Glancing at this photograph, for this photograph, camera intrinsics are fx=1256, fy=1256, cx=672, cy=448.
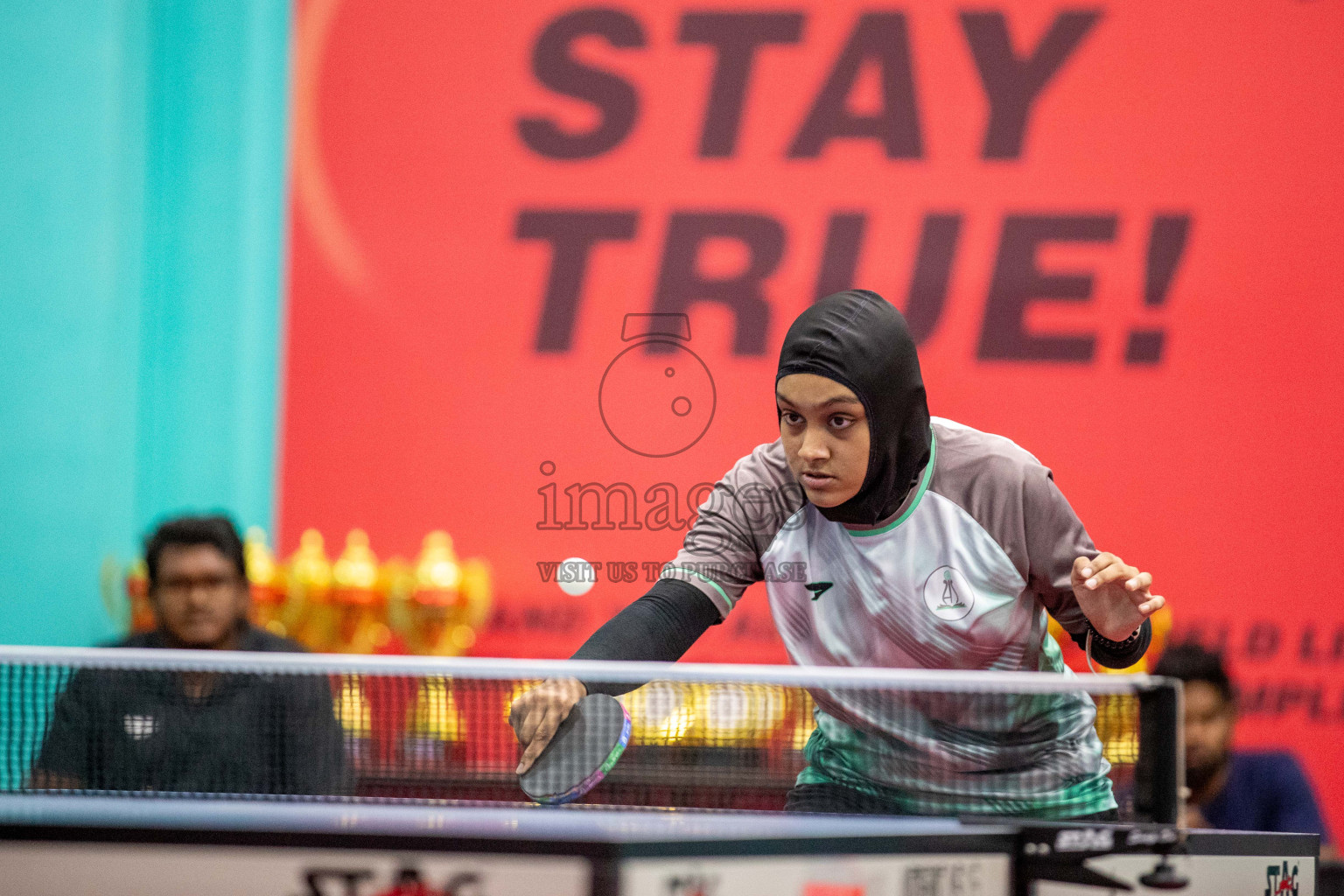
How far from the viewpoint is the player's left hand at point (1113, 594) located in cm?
156

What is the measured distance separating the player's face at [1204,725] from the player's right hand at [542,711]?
208cm

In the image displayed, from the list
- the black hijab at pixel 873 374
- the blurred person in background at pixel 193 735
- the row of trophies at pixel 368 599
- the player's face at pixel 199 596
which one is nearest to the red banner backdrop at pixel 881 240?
the row of trophies at pixel 368 599

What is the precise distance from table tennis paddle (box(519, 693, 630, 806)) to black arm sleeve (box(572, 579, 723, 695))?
0.56ft

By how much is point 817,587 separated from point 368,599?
7.04ft

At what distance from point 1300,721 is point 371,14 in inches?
138

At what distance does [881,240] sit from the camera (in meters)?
3.83

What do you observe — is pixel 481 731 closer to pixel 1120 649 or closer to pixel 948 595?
pixel 948 595

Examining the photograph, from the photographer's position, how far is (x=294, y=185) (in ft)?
13.3

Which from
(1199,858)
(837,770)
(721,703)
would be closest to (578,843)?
(721,703)

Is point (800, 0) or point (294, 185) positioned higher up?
point (800, 0)

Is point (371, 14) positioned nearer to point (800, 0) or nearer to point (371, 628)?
point (800, 0)

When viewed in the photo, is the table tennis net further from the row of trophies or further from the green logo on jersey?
the row of trophies

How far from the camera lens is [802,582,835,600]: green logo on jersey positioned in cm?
180

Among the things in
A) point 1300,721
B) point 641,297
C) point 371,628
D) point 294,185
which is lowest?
point 1300,721
